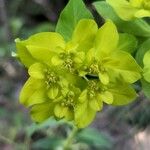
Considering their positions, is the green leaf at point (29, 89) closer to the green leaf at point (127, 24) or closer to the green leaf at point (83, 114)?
the green leaf at point (83, 114)

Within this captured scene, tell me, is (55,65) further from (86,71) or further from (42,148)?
(42,148)

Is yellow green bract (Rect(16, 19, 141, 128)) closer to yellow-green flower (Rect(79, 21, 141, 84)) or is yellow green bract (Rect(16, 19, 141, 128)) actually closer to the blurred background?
yellow-green flower (Rect(79, 21, 141, 84))

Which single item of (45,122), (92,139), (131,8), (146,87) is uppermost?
(131,8)

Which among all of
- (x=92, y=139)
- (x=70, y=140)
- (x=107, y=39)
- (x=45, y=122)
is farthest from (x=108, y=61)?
(x=92, y=139)

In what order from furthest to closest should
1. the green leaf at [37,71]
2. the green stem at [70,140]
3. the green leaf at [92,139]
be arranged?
the green leaf at [92,139] < the green stem at [70,140] < the green leaf at [37,71]

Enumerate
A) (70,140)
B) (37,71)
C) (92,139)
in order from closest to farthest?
(37,71)
(70,140)
(92,139)

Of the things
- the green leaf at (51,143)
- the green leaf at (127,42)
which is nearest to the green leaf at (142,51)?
the green leaf at (127,42)

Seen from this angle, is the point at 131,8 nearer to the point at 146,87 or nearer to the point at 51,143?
the point at 146,87

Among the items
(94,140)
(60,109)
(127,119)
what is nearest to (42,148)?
(94,140)

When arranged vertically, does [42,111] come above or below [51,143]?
above
